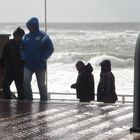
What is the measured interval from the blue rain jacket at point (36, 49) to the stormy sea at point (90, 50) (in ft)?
28.4

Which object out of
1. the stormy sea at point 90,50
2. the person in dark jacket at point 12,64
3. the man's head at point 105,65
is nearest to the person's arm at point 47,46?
the person in dark jacket at point 12,64

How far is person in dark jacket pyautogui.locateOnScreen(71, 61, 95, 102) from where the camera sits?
7.55 metres

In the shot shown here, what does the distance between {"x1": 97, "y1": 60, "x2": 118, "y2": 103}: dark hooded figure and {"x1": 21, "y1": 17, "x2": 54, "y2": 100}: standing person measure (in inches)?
30.4

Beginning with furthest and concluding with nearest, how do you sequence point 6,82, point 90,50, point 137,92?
point 90,50
point 6,82
point 137,92

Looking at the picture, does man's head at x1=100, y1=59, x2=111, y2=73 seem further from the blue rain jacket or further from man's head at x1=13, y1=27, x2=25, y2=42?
man's head at x1=13, y1=27, x2=25, y2=42

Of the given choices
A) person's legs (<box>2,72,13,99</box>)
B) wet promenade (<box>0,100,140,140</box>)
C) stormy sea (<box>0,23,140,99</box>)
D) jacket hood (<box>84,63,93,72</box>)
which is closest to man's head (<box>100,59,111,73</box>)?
jacket hood (<box>84,63,93,72</box>)

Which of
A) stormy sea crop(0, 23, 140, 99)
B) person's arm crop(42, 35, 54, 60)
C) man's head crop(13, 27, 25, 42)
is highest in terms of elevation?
man's head crop(13, 27, 25, 42)

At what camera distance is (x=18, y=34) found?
24.3ft

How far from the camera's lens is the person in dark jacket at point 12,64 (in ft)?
24.7

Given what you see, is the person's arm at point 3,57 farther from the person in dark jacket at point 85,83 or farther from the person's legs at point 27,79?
the person in dark jacket at point 85,83

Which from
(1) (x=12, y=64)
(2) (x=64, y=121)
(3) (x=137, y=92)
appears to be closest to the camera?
(3) (x=137, y=92)

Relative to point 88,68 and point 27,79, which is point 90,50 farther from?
point 27,79

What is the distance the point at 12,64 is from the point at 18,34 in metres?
0.48

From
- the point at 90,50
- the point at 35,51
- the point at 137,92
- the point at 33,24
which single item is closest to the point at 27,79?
the point at 35,51
